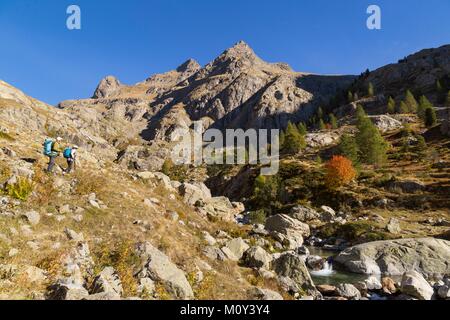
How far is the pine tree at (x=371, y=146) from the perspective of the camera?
268ft

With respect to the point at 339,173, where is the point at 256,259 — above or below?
below

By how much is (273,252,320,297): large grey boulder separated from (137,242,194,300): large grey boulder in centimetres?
658

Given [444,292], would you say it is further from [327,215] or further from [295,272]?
[327,215]

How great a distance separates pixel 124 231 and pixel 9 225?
4507 millimetres

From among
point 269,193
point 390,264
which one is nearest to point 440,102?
point 269,193

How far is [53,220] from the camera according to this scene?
13.8 metres

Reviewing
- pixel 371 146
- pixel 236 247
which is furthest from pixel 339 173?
pixel 236 247

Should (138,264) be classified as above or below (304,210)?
above

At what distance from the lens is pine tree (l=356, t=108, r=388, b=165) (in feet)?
268

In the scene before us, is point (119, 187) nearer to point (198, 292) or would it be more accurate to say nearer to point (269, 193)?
point (198, 292)

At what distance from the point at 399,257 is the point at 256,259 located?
1790 cm

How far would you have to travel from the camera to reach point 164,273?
11797 mm

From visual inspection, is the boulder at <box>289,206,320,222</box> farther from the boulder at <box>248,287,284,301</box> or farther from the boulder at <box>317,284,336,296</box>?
the boulder at <box>248,287,284,301</box>

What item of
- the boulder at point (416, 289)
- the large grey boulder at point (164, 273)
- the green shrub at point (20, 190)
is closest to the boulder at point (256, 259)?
the large grey boulder at point (164, 273)
